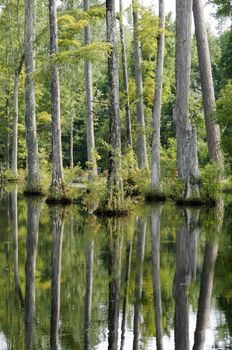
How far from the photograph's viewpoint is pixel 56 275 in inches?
376

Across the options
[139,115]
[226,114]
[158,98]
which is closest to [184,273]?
[226,114]

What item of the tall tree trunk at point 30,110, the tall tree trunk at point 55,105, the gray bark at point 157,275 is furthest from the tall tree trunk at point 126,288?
the tall tree trunk at point 30,110

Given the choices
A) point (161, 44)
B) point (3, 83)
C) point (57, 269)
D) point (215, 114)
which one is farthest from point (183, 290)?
point (3, 83)

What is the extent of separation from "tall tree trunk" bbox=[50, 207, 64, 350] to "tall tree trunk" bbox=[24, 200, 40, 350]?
0.68 feet

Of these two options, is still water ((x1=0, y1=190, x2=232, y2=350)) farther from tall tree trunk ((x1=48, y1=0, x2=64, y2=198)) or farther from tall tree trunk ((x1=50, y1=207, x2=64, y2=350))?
tall tree trunk ((x1=48, y1=0, x2=64, y2=198))

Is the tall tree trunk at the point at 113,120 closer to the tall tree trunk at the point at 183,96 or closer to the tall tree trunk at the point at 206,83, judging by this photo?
the tall tree trunk at the point at 183,96

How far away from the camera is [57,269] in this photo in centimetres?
1004

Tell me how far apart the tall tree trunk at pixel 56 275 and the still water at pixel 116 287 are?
0.04 feet

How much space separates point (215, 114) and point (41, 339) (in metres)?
15.6

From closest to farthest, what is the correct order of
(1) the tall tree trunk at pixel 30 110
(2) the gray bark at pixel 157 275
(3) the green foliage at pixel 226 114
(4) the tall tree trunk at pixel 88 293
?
(4) the tall tree trunk at pixel 88 293 → (2) the gray bark at pixel 157 275 → (3) the green foliage at pixel 226 114 → (1) the tall tree trunk at pixel 30 110

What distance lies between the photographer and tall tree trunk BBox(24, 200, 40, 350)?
21.7 ft

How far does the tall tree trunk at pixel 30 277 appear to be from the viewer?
661 centimetres

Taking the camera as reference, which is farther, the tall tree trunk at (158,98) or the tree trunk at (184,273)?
the tall tree trunk at (158,98)

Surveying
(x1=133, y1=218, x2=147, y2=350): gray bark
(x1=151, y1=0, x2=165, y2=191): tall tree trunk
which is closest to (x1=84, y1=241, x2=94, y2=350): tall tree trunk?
(x1=133, y1=218, x2=147, y2=350): gray bark
